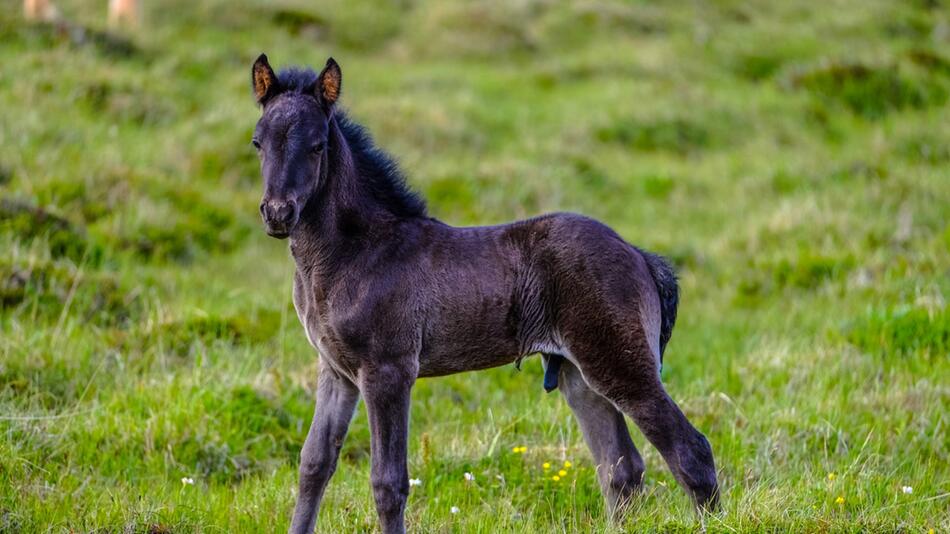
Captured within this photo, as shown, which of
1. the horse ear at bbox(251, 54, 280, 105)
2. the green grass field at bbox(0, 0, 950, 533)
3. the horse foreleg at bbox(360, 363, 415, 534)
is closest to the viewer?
Result: the horse foreleg at bbox(360, 363, 415, 534)

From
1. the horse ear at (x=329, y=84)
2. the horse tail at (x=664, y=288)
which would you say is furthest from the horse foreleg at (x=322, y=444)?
the horse tail at (x=664, y=288)

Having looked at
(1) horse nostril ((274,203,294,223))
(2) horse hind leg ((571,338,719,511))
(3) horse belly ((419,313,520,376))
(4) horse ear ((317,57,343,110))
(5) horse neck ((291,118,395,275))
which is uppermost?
(4) horse ear ((317,57,343,110))

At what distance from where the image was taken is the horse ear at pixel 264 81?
16.6ft

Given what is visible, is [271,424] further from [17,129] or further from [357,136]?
[17,129]

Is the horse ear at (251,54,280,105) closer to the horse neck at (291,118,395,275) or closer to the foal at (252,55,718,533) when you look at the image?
the foal at (252,55,718,533)

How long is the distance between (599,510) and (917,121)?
1256cm

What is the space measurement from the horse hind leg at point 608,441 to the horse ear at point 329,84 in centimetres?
183

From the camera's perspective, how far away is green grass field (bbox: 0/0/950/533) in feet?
20.0

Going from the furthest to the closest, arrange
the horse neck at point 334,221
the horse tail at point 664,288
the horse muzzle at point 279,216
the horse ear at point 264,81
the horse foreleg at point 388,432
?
the horse tail at point 664,288 < the horse neck at point 334,221 < the horse ear at point 264,81 < the horse foreleg at point 388,432 < the horse muzzle at point 279,216

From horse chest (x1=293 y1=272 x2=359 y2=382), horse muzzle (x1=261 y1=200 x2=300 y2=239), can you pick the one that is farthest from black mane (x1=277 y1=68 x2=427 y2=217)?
horse muzzle (x1=261 y1=200 x2=300 y2=239)

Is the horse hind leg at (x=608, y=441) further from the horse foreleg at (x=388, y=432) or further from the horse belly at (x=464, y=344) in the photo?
the horse foreleg at (x=388, y=432)

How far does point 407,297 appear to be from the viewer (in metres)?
5.10

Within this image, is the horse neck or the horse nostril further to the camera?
the horse neck

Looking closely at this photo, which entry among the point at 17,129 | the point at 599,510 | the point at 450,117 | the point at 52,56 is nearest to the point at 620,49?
the point at 450,117
